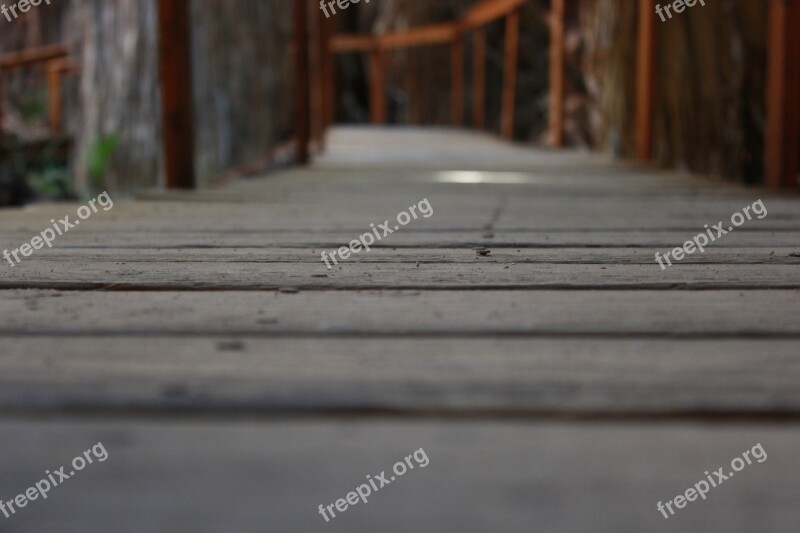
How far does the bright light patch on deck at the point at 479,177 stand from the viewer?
3381 millimetres

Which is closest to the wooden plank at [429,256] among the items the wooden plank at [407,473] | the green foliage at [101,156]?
the wooden plank at [407,473]

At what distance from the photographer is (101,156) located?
3.94 m

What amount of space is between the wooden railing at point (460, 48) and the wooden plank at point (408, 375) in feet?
18.9

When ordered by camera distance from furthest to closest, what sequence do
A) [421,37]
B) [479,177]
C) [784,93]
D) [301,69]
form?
[421,37]
[301,69]
[479,177]
[784,93]

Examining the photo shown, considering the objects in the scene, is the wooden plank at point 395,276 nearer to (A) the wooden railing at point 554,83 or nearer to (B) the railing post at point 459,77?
(A) the wooden railing at point 554,83

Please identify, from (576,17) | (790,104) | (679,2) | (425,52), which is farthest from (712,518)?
(425,52)

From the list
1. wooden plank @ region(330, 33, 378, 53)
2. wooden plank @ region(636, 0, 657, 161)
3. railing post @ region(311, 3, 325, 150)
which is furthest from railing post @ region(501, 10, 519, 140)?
wooden plank @ region(330, 33, 378, 53)

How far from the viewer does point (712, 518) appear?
0.56 metres

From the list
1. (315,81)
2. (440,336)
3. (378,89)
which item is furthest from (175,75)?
(378,89)

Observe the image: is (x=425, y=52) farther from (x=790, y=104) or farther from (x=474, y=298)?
(x=474, y=298)

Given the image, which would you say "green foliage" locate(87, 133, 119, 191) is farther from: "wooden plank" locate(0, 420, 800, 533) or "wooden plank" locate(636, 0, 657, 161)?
"wooden plank" locate(0, 420, 800, 533)

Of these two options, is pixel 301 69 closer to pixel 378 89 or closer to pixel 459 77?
pixel 459 77

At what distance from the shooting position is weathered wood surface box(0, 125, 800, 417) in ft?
2.49

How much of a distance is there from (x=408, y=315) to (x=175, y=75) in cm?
184
